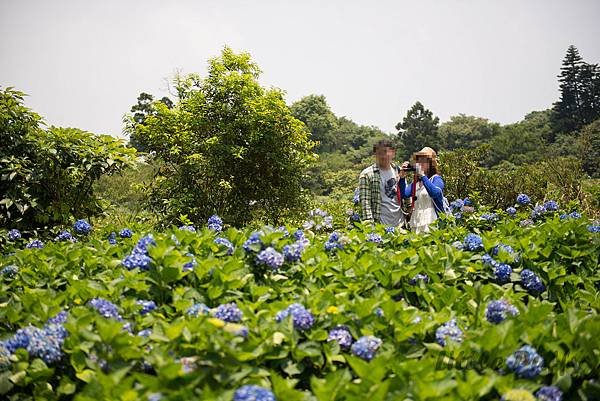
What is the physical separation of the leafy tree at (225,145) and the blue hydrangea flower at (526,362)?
15.9ft

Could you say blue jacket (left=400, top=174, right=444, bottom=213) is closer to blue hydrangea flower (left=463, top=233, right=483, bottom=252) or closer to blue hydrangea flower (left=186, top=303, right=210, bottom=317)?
blue hydrangea flower (left=463, top=233, right=483, bottom=252)

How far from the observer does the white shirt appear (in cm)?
388

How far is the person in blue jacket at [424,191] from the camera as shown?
375 cm

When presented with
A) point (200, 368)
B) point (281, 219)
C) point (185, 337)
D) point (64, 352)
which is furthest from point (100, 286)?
point (281, 219)

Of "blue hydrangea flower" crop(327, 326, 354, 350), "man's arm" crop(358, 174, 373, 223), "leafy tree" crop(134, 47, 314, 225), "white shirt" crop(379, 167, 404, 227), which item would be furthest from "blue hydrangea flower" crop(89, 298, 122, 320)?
"leafy tree" crop(134, 47, 314, 225)

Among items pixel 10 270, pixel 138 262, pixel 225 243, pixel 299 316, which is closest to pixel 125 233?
pixel 10 270

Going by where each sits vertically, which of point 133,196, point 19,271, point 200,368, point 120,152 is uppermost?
point 133,196

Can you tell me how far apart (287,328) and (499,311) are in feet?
2.29

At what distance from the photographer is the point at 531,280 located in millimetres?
1995

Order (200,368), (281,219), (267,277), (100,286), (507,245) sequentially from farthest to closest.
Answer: (281,219) < (507,245) < (267,277) < (100,286) < (200,368)

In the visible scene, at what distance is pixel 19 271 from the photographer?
2.00 m

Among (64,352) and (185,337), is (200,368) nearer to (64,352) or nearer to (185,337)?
(185,337)

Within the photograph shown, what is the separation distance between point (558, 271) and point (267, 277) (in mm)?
1349

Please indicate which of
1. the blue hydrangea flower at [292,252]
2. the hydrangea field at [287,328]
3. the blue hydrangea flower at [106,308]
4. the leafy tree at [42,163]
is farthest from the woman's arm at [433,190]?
the blue hydrangea flower at [106,308]
